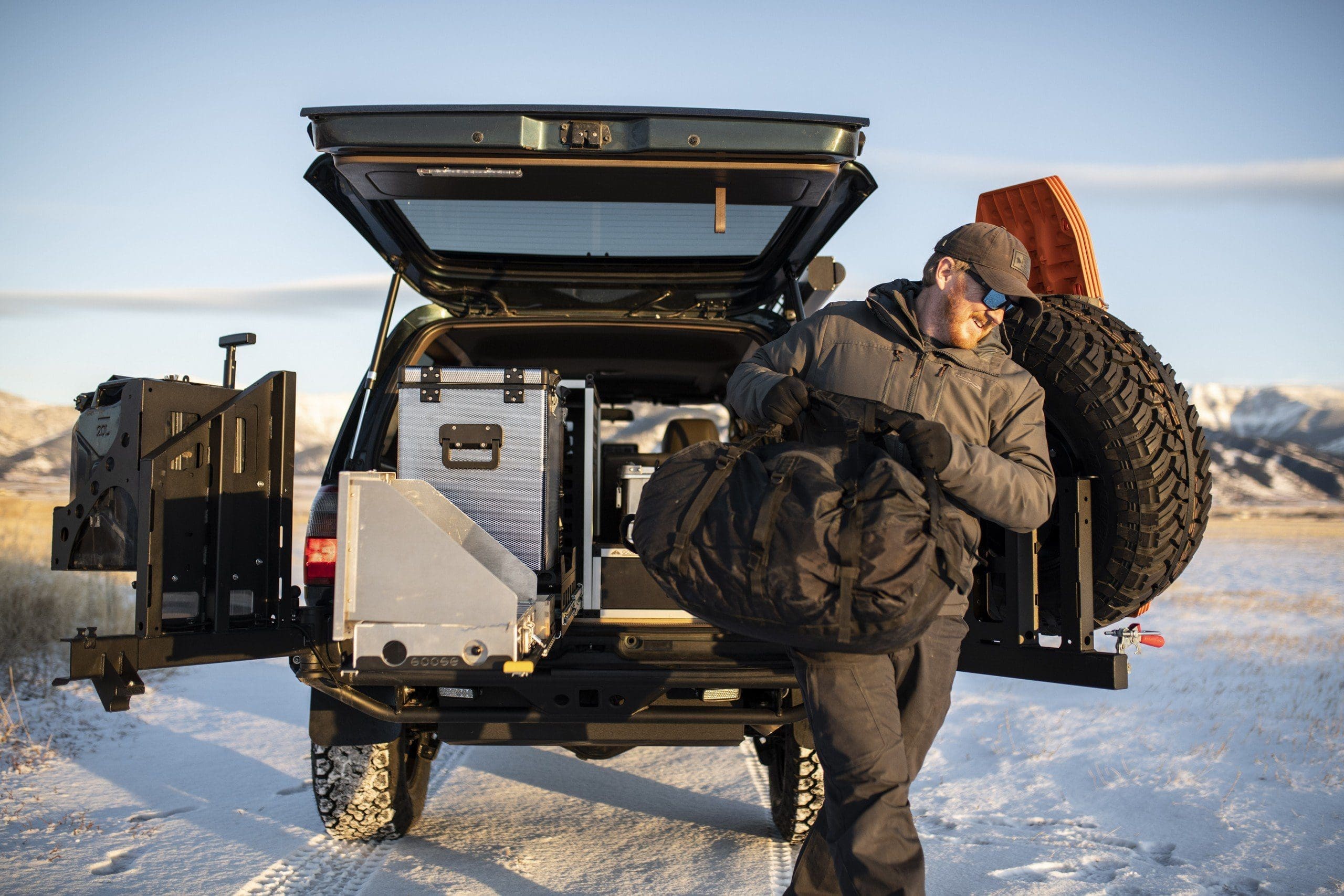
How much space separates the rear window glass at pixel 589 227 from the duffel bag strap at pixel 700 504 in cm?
157

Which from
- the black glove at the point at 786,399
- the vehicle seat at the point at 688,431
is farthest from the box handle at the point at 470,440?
the vehicle seat at the point at 688,431

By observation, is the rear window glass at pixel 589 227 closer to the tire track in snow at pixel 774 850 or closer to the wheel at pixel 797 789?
the wheel at pixel 797 789

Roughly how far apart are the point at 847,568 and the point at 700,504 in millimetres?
347

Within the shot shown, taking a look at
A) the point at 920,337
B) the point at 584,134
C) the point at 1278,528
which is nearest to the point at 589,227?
the point at 584,134

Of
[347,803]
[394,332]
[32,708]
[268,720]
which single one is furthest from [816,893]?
[32,708]

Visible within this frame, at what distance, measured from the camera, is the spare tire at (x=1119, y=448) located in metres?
2.72

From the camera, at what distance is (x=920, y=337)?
2441 millimetres

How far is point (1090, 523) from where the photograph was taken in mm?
2785

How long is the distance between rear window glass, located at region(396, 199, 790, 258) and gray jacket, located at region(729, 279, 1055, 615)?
126cm

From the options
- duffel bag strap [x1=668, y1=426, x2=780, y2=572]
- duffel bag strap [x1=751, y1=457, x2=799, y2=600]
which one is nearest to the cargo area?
duffel bag strap [x1=668, y1=426, x2=780, y2=572]

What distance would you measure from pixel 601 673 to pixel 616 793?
1.73m

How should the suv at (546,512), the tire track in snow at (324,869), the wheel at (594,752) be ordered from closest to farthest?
1. the suv at (546,512)
2. the tire track in snow at (324,869)
3. the wheel at (594,752)

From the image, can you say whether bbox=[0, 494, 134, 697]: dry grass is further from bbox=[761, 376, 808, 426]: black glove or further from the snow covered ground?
bbox=[761, 376, 808, 426]: black glove

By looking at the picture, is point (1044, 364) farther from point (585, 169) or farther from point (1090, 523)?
point (585, 169)
